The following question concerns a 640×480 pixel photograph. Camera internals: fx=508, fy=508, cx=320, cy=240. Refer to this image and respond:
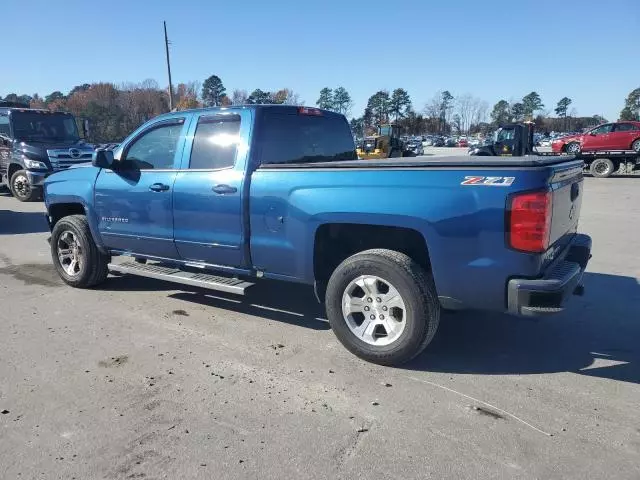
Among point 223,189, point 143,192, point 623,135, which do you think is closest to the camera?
point 223,189

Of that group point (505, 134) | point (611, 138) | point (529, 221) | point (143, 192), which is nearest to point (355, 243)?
point (529, 221)

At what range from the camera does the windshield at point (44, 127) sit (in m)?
13.8

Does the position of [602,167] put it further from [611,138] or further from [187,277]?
[187,277]

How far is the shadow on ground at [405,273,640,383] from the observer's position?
3812 millimetres

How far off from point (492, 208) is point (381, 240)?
1.02 meters

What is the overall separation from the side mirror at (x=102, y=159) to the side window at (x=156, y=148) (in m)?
0.17

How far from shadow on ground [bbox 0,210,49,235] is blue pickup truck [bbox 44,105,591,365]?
5.05 meters

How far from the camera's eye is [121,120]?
5647 cm

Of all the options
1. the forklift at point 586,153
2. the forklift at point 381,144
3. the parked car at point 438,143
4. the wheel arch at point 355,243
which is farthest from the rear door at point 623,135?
the parked car at point 438,143

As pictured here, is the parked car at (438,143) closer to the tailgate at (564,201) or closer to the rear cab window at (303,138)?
the rear cab window at (303,138)

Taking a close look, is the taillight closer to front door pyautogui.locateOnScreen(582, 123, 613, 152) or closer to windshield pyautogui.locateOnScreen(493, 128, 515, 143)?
front door pyautogui.locateOnScreen(582, 123, 613, 152)

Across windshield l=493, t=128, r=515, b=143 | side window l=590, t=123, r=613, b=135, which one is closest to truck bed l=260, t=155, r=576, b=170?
side window l=590, t=123, r=613, b=135

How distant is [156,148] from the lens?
518 centimetres

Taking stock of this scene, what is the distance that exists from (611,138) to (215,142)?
72.2ft
